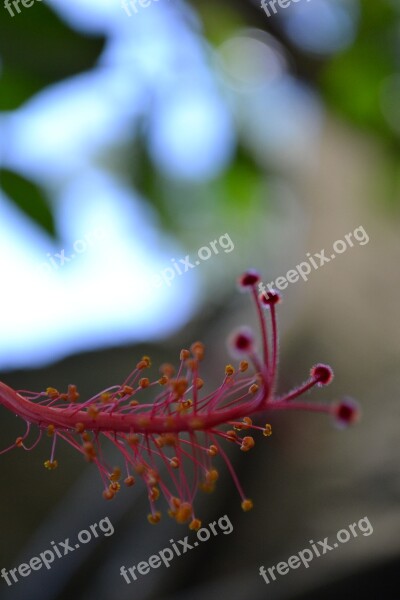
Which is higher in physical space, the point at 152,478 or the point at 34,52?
the point at 34,52

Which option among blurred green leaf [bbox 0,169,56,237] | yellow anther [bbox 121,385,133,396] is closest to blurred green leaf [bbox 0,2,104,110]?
blurred green leaf [bbox 0,169,56,237]

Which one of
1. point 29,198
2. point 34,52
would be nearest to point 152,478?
point 29,198

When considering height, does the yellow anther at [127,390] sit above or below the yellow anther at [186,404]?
above

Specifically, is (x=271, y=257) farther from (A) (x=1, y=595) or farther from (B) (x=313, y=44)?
(A) (x=1, y=595)

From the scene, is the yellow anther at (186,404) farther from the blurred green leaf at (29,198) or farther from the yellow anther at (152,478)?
the blurred green leaf at (29,198)

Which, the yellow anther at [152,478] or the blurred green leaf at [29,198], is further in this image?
the blurred green leaf at [29,198]

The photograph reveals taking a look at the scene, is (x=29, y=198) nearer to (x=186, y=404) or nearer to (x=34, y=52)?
(x=34, y=52)

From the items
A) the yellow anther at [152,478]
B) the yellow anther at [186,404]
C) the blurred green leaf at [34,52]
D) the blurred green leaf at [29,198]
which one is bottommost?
the yellow anther at [152,478]

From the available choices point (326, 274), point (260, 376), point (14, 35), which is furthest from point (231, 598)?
point (326, 274)

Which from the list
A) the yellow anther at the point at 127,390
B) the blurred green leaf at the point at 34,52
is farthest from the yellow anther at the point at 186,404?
the blurred green leaf at the point at 34,52
